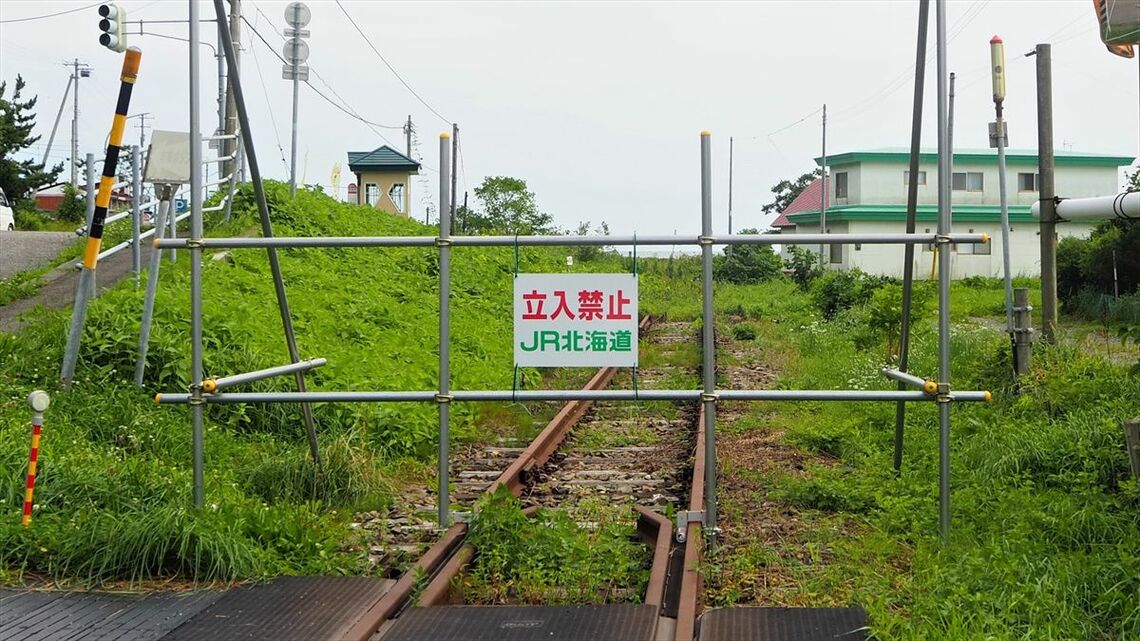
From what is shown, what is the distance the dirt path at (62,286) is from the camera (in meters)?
12.2

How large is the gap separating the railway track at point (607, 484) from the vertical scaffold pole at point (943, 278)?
1.38 m

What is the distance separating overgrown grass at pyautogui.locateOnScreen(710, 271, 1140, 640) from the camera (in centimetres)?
482

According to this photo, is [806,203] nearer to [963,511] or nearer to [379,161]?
[379,161]

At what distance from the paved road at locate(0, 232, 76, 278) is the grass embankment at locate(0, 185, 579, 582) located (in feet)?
→ 16.4

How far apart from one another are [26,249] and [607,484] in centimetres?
1463

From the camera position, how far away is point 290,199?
63.8ft

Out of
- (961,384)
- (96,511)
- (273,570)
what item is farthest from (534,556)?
(961,384)

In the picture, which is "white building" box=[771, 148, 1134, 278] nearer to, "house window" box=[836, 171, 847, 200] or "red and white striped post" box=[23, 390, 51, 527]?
"house window" box=[836, 171, 847, 200]

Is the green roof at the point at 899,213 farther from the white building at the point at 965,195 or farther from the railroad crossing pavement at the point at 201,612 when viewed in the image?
the railroad crossing pavement at the point at 201,612

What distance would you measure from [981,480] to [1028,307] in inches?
136

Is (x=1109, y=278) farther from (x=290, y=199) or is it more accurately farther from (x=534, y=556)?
(x=534, y=556)

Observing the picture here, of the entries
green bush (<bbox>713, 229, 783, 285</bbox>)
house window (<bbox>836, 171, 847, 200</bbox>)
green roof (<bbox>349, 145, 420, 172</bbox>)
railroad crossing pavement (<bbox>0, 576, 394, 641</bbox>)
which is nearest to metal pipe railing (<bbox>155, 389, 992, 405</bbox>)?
railroad crossing pavement (<bbox>0, 576, 394, 641</bbox>)

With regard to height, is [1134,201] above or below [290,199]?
below

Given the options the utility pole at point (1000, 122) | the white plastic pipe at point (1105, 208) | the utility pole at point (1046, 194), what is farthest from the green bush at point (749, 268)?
the white plastic pipe at point (1105, 208)
